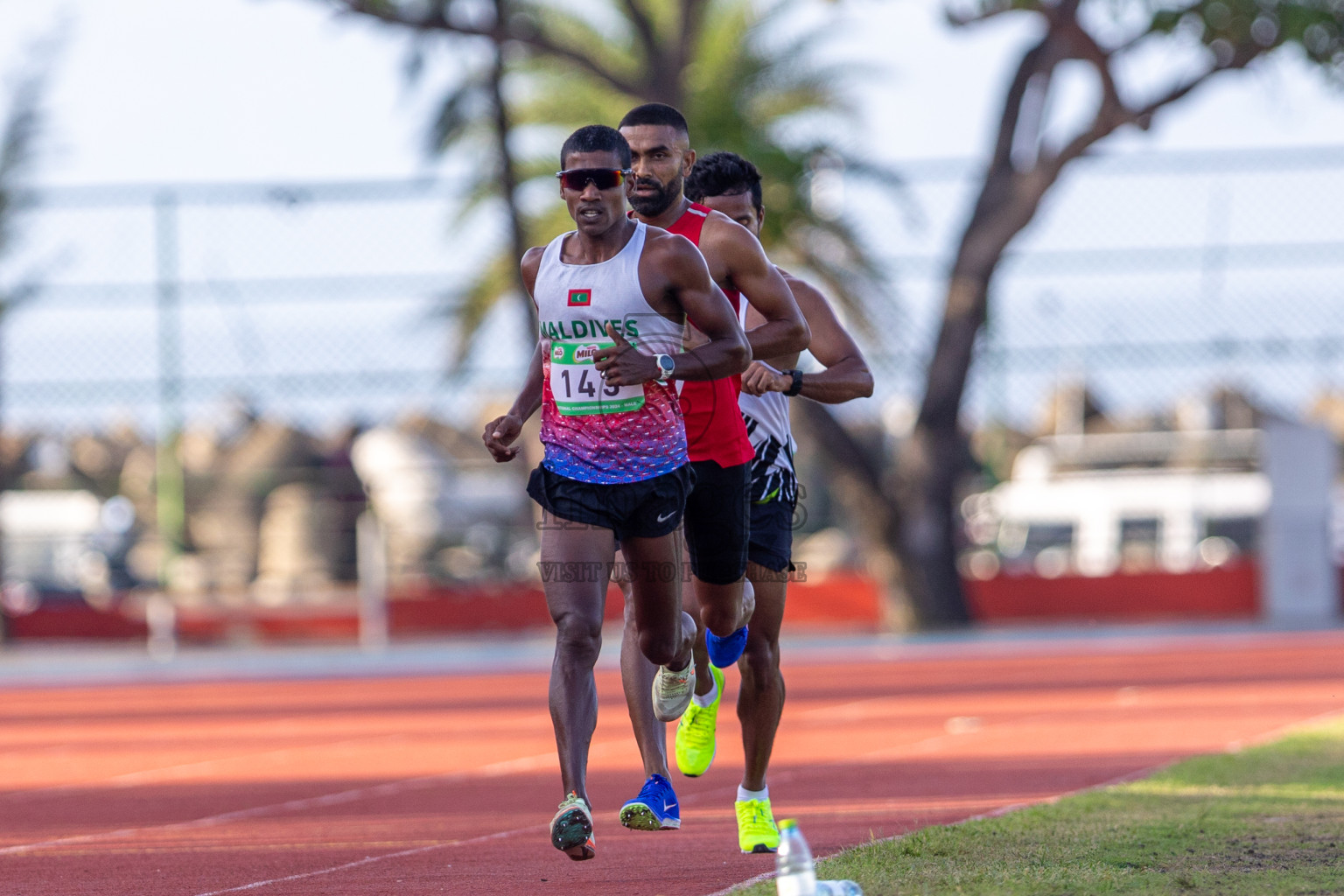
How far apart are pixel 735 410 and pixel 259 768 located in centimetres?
515

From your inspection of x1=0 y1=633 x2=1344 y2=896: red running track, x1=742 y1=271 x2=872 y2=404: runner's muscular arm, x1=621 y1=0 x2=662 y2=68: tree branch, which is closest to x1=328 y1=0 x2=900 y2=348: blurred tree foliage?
x1=621 y1=0 x2=662 y2=68: tree branch

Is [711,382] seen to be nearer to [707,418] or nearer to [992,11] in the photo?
[707,418]

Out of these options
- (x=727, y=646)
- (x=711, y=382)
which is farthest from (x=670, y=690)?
(x=711, y=382)

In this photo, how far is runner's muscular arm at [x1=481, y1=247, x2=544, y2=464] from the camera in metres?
5.63

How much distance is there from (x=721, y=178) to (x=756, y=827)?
→ 2.28 m

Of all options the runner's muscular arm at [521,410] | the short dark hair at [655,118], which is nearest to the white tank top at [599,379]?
the runner's muscular arm at [521,410]

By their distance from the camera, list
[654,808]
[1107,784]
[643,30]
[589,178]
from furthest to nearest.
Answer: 1. [643,30]
2. [1107,784]
3. [654,808]
4. [589,178]

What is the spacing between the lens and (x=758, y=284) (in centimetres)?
591

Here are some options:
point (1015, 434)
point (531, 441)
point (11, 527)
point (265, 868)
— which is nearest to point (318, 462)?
point (531, 441)

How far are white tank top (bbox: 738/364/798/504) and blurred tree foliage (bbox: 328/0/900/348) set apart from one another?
493 inches

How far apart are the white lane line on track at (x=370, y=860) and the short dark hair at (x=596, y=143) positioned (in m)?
2.46

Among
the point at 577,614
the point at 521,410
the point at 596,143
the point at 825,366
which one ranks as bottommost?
the point at 577,614

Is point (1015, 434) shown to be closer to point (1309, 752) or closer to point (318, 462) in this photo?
point (318, 462)

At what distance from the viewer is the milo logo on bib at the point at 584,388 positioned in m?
5.39
